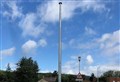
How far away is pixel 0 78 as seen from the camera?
127 metres

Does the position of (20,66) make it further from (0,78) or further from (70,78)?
(0,78)

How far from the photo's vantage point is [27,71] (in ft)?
331

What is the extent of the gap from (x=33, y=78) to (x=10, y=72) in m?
12.9

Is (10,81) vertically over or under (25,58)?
under

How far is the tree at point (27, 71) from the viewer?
10100 cm

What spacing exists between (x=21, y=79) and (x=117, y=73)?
10211 cm

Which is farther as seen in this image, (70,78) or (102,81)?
(102,81)

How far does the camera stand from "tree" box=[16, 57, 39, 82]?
3976 inches

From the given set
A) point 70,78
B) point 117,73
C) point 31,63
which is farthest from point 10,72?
point 117,73

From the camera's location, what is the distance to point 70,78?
107 m

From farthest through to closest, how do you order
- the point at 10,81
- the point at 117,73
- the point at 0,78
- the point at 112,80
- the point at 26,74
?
the point at 117,73, the point at 0,78, the point at 112,80, the point at 10,81, the point at 26,74

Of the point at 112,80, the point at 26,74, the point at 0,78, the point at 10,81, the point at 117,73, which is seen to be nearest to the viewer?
the point at 26,74

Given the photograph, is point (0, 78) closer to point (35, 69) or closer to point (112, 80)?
point (35, 69)

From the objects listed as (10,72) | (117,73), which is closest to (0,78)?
(10,72)
